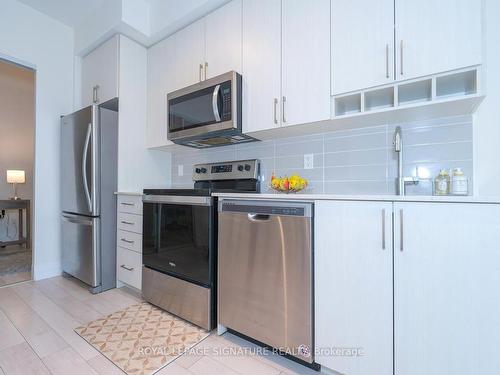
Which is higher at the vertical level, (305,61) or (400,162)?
(305,61)

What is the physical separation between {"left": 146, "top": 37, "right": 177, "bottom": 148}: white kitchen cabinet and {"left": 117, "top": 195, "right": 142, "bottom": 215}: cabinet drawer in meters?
0.58

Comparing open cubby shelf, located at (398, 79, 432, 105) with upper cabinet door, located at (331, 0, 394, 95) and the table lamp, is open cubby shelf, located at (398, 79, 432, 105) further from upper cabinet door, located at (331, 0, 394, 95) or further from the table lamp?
the table lamp

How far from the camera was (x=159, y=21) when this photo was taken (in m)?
2.22

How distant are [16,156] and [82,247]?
118 inches

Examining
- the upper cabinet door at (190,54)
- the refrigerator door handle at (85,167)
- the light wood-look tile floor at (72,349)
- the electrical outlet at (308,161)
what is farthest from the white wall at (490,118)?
the refrigerator door handle at (85,167)

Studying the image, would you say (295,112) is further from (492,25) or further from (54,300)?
(54,300)

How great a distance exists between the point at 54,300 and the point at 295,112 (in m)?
2.44

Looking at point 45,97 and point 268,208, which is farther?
point 45,97

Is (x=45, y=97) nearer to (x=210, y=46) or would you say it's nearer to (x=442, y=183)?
(x=210, y=46)

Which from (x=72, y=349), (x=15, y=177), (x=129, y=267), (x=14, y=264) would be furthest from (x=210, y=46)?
(x=15, y=177)

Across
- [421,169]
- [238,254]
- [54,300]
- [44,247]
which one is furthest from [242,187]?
[44,247]

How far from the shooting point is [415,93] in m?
1.39

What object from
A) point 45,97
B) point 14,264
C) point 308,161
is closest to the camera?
point 308,161

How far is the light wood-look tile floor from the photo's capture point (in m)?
1.28
